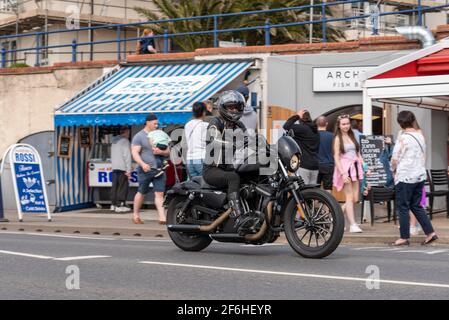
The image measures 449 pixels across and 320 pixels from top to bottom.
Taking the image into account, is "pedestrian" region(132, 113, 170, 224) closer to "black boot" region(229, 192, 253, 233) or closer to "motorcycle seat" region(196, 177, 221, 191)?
"motorcycle seat" region(196, 177, 221, 191)

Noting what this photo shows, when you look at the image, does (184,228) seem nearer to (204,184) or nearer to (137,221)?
(204,184)

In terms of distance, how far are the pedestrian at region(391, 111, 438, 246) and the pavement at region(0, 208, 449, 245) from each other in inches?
35.8

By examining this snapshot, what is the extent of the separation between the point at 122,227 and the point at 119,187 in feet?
14.1

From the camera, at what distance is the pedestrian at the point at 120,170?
62.5ft

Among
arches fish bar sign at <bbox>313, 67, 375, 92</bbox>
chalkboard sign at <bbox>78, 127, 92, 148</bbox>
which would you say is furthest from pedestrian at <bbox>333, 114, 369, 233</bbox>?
chalkboard sign at <bbox>78, 127, 92, 148</bbox>

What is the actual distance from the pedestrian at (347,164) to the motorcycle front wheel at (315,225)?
4240 mm

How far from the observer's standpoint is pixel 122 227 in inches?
592

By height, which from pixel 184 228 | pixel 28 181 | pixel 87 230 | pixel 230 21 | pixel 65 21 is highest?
pixel 65 21

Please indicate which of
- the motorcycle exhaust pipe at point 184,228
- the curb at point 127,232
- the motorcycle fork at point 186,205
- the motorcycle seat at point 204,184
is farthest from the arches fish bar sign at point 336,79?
the motorcycle exhaust pipe at point 184,228

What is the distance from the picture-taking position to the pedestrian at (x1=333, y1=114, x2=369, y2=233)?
13695 millimetres

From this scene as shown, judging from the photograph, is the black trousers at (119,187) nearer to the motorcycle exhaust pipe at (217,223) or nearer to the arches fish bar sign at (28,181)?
the arches fish bar sign at (28,181)

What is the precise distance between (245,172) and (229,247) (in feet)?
6.11

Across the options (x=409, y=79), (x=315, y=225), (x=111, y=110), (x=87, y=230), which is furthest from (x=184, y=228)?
(x=111, y=110)
